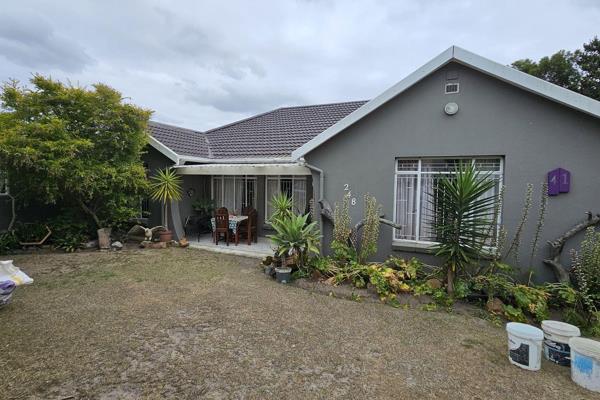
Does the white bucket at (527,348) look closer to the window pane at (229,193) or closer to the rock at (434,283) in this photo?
the rock at (434,283)

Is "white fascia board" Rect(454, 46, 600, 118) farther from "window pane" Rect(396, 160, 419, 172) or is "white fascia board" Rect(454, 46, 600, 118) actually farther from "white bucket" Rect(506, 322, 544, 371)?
"white bucket" Rect(506, 322, 544, 371)

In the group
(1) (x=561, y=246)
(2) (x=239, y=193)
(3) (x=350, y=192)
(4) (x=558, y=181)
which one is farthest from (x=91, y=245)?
(4) (x=558, y=181)

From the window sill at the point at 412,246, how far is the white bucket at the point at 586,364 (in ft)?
13.2

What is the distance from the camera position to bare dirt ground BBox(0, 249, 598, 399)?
155 inches

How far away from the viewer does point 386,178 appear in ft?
28.9

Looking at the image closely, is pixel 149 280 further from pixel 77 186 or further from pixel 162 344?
pixel 77 186

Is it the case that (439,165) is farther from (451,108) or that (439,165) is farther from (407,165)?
(451,108)

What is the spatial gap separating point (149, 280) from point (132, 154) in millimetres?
6235

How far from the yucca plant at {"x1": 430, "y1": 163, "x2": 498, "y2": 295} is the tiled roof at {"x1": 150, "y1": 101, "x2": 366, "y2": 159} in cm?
693

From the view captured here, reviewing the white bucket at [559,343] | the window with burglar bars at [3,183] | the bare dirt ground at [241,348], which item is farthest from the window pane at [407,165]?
the window with burglar bars at [3,183]

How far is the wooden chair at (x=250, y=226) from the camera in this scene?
12.8 m

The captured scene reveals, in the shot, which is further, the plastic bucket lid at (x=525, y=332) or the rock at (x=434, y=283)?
the rock at (x=434, y=283)

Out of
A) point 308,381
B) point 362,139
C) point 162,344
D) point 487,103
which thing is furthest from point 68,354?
point 487,103

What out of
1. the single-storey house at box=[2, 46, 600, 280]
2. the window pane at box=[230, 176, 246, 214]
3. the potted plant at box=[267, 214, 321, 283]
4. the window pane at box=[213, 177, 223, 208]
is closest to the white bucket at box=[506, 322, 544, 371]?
the single-storey house at box=[2, 46, 600, 280]
